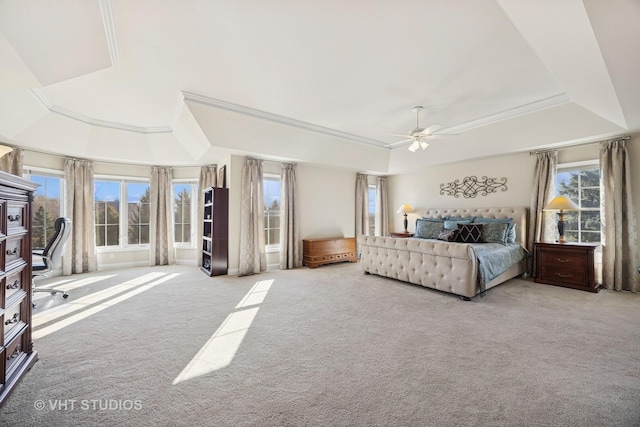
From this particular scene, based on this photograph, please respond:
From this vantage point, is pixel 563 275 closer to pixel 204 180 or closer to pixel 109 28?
pixel 109 28

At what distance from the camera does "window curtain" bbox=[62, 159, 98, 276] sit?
17.2 ft

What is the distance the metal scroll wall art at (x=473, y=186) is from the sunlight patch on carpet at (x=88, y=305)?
20.8 ft

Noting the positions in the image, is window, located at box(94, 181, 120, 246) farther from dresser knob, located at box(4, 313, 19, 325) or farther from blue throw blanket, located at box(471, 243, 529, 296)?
blue throw blanket, located at box(471, 243, 529, 296)

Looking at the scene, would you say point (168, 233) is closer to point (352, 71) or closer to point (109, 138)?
point (109, 138)


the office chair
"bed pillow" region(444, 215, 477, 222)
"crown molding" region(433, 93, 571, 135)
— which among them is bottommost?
the office chair

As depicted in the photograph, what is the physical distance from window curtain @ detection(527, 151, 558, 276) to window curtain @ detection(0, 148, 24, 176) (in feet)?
30.2

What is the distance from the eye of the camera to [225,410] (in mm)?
1604

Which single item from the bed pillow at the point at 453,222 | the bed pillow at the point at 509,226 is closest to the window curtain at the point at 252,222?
the bed pillow at the point at 453,222

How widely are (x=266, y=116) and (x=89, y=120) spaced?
3224 millimetres

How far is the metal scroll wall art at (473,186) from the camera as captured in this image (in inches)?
218

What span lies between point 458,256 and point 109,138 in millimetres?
6574

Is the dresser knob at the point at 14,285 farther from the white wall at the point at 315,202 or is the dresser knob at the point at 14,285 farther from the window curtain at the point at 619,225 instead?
the window curtain at the point at 619,225

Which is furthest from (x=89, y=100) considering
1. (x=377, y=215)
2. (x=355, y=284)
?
(x=377, y=215)

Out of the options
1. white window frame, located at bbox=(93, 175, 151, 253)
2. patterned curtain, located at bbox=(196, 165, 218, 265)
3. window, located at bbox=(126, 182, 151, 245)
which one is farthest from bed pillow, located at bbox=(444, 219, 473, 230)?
white window frame, located at bbox=(93, 175, 151, 253)
